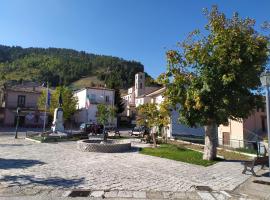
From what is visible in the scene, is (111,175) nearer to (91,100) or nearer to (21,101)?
(91,100)

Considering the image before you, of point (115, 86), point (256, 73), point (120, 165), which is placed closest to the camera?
point (120, 165)

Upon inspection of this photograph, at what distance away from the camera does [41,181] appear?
9367mm

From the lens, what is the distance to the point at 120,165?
12930mm

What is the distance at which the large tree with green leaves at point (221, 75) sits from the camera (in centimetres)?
1393

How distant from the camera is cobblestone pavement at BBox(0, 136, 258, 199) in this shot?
8.86 m

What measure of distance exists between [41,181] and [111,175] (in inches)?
105

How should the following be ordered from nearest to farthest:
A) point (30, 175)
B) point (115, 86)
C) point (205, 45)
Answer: point (30, 175), point (205, 45), point (115, 86)

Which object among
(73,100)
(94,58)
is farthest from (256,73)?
(94,58)

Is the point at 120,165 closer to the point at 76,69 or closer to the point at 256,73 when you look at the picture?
the point at 256,73

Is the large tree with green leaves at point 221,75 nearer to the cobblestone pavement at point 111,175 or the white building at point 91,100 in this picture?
the cobblestone pavement at point 111,175

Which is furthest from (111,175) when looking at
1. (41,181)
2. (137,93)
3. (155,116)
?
(137,93)

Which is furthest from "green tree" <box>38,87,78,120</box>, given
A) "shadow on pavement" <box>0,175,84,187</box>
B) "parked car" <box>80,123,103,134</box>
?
"shadow on pavement" <box>0,175,84,187</box>

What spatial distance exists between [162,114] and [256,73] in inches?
392

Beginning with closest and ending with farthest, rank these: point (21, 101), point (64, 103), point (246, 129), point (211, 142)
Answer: point (211, 142)
point (246, 129)
point (64, 103)
point (21, 101)
